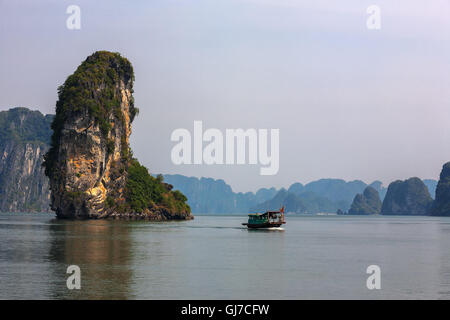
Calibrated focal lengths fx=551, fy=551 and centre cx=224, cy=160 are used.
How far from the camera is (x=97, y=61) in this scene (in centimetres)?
14012

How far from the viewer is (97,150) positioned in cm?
13038

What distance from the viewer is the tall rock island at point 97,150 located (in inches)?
5030

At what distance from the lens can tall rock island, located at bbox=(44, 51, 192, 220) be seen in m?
128

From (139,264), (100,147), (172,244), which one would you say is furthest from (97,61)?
(139,264)

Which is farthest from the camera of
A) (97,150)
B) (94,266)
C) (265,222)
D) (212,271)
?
(97,150)

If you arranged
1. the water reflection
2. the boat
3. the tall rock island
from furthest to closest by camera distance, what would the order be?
the tall rock island
the boat
the water reflection

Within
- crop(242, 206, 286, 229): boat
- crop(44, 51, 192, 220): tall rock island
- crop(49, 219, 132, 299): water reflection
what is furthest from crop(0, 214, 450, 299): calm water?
crop(44, 51, 192, 220): tall rock island

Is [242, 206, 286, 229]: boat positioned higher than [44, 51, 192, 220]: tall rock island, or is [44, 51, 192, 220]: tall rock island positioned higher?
[44, 51, 192, 220]: tall rock island

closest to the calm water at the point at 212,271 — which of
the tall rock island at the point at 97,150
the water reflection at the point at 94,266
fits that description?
the water reflection at the point at 94,266

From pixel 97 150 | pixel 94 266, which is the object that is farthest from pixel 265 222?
pixel 94 266

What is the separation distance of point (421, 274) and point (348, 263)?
703 centimetres

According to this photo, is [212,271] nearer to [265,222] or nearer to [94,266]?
[94,266]

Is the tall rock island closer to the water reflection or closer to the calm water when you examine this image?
the water reflection
